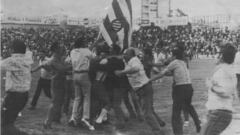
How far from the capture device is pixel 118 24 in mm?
8180

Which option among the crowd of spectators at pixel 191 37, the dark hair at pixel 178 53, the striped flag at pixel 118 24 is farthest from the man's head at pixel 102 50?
the crowd of spectators at pixel 191 37

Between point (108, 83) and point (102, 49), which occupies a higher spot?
point (102, 49)

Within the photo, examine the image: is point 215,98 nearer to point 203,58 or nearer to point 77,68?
point 77,68

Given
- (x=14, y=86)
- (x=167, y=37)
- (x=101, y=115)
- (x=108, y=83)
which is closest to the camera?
(x=14, y=86)

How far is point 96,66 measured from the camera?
672cm

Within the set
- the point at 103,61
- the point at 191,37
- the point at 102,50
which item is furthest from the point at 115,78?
the point at 191,37

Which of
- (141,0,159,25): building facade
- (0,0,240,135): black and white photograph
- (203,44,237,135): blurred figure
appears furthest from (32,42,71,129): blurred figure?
(141,0,159,25): building facade

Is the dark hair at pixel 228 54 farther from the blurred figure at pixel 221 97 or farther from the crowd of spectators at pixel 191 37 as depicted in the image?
the crowd of spectators at pixel 191 37

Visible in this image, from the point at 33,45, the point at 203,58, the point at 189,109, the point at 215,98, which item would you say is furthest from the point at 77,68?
the point at 203,58

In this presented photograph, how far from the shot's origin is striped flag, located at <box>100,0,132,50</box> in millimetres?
8047

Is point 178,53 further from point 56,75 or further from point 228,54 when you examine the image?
point 56,75

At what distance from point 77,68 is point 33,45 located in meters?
28.7

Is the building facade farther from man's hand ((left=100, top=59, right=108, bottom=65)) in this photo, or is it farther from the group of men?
man's hand ((left=100, top=59, right=108, bottom=65))

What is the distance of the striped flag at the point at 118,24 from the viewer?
26.4ft
